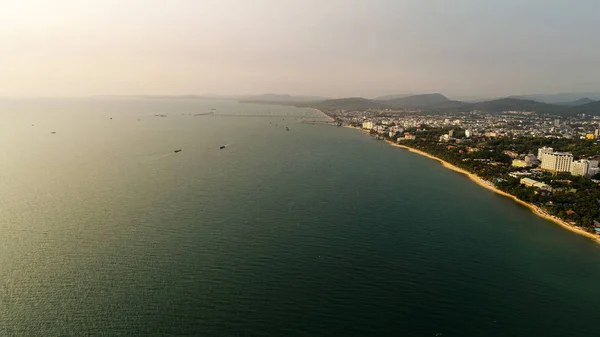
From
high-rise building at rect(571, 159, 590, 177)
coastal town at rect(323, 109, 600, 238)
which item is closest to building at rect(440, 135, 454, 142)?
coastal town at rect(323, 109, 600, 238)

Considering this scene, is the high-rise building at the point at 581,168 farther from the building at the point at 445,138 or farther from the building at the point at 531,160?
the building at the point at 445,138

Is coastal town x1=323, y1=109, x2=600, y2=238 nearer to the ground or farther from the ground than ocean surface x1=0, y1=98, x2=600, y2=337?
farther from the ground

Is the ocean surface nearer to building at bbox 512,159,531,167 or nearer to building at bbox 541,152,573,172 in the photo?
building at bbox 512,159,531,167

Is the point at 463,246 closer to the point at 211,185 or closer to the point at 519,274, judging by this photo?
the point at 519,274

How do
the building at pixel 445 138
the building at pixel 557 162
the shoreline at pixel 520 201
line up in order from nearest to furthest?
the shoreline at pixel 520 201, the building at pixel 557 162, the building at pixel 445 138

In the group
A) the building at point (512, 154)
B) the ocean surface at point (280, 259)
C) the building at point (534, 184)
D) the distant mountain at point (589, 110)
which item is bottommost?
the ocean surface at point (280, 259)

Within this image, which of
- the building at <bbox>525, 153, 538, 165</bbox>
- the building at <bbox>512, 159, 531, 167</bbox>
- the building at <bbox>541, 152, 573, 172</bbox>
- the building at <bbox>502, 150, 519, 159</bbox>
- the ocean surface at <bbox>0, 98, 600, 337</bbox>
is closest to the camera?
the ocean surface at <bbox>0, 98, 600, 337</bbox>

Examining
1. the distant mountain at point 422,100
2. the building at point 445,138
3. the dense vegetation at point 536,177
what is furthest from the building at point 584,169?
the distant mountain at point 422,100
